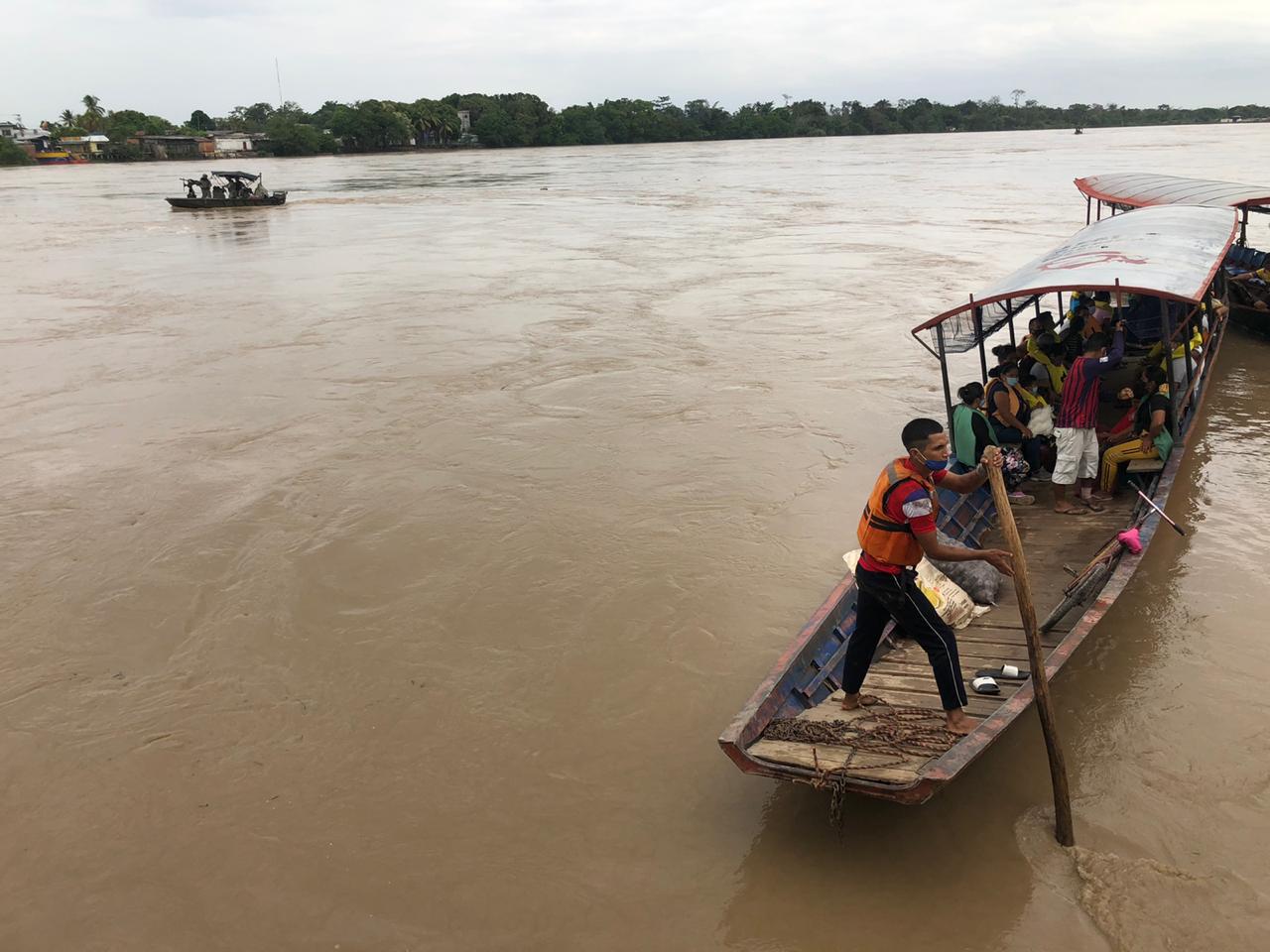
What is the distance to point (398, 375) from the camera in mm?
11812

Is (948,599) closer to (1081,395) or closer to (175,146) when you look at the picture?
(1081,395)

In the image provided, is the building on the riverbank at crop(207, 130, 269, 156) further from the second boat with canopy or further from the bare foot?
the bare foot

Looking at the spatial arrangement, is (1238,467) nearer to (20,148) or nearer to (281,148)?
(281,148)

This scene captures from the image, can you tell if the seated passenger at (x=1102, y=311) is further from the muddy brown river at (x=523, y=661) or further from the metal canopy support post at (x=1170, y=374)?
the metal canopy support post at (x=1170, y=374)

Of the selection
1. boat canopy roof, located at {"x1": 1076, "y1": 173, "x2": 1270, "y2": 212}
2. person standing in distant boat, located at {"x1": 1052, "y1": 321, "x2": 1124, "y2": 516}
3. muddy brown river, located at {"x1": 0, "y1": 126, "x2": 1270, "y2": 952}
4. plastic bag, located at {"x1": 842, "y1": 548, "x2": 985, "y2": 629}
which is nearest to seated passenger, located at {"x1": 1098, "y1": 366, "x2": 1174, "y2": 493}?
person standing in distant boat, located at {"x1": 1052, "y1": 321, "x2": 1124, "y2": 516}

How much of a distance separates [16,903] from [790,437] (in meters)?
7.09

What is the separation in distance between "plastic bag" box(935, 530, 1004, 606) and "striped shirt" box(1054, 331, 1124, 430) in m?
1.50

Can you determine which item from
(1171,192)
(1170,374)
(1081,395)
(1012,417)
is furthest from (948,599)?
(1171,192)

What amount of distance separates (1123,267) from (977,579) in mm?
2984

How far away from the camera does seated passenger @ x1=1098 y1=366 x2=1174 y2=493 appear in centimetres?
641

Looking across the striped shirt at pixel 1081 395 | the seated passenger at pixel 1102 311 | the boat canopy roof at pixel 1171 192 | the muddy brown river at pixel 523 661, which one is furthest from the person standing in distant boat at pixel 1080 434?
the boat canopy roof at pixel 1171 192

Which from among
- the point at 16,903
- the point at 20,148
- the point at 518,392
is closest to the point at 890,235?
the point at 518,392

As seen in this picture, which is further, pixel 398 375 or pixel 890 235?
pixel 890 235

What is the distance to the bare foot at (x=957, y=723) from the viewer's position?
385cm
